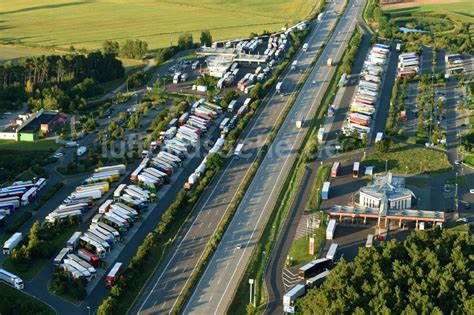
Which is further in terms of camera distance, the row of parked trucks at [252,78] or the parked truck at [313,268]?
the row of parked trucks at [252,78]

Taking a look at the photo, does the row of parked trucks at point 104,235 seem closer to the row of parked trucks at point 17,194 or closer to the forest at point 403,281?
the row of parked trucks at point 17,194

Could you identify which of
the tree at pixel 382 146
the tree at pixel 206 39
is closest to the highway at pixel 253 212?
the tree at pixel 382 146

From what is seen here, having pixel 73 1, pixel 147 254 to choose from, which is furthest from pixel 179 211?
pixel 73 1

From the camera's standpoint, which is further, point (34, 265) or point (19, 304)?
point (34, 265)

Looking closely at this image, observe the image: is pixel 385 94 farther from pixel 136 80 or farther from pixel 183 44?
pixel 183 44

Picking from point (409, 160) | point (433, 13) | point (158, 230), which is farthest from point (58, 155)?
point (433, 13)

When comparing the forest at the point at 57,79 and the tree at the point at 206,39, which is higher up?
the tree at the point at 206,39
